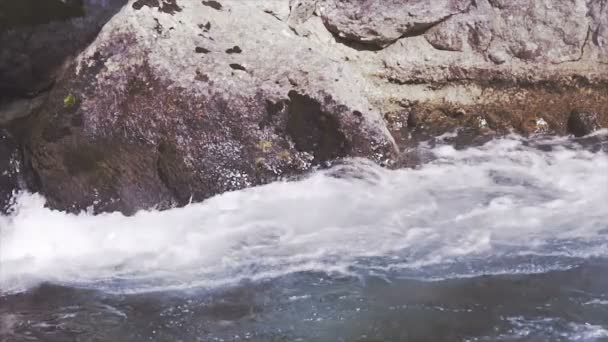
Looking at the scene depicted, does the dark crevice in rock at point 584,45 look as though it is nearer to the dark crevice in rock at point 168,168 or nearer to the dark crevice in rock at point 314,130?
the dark crevice in rock at point 314,130

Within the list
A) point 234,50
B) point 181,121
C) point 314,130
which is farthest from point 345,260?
point 234,50

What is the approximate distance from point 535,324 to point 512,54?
3.90m

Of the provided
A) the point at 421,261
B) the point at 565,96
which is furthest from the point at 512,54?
the point at 421,261

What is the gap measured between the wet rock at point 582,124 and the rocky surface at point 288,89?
0.04ft

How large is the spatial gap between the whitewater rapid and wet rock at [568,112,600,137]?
379 millimetres

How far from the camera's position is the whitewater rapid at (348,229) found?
5.27 metres

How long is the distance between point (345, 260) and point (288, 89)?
1954 millimetres

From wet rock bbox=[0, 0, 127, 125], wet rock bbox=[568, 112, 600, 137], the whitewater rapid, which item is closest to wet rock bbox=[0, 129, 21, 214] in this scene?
the whitewater rapid

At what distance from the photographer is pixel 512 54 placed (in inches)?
303

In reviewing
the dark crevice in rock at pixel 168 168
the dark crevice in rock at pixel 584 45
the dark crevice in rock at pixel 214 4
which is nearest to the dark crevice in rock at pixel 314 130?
the dark crevice in rock at pixel 168 168

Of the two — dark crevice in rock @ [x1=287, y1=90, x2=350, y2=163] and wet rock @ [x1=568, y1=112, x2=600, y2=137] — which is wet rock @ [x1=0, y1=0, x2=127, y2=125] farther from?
wet rock @ [x1=568, y1=112, x2=600, y2=137]

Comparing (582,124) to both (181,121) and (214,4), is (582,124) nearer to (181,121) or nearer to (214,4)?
(214,4)

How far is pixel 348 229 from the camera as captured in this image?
5.81 metres

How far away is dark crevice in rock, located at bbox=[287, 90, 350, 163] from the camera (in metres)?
6.66
